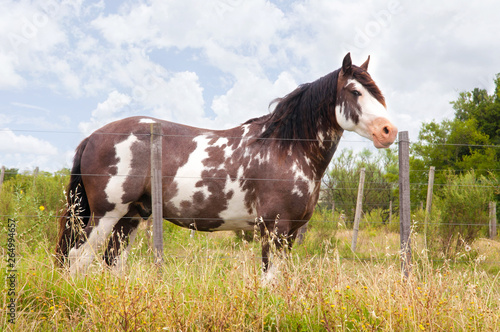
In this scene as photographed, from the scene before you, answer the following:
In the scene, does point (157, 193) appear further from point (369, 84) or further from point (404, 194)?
point (404, 194)

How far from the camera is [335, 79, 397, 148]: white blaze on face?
379cm

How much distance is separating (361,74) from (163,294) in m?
2.77

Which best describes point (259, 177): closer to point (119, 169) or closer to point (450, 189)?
point (119, 169)

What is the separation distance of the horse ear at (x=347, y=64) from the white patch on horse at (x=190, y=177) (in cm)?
168

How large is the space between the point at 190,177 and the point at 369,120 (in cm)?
193

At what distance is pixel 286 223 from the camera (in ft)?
12.9

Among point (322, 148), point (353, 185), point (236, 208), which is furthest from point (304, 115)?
point (353, 185)

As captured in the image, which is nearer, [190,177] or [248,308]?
[248,308]

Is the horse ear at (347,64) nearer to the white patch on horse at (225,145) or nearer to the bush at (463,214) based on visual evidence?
the white patch on horse at (225,145)

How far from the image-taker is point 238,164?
4242 millimetres

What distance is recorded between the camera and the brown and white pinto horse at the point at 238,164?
3988 millimetres

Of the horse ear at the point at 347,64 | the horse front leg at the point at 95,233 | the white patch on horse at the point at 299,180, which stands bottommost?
the horse front leg at the point at 95,233

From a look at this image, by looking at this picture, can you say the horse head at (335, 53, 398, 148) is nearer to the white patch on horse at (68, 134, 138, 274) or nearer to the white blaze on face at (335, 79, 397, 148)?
the white blaze on face at (335, 79, 397, 148)

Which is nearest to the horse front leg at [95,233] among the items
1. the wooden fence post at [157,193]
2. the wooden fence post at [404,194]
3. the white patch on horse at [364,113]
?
the wooden fence post at [157,193]
